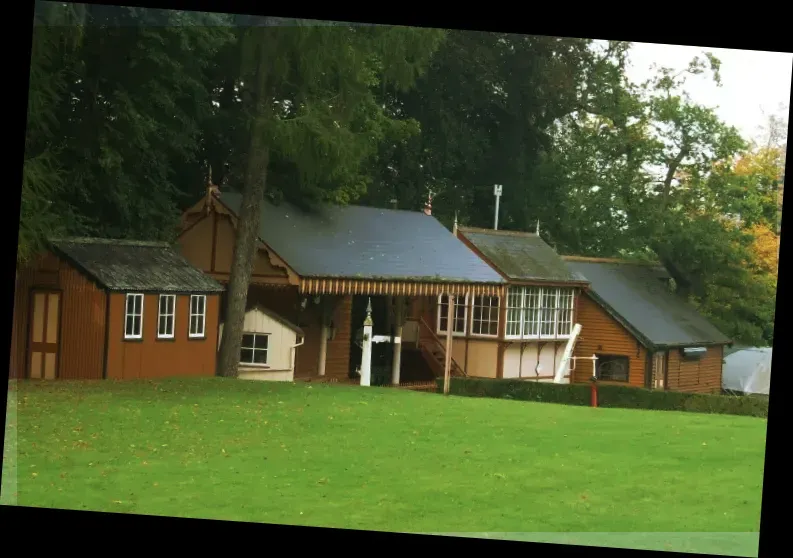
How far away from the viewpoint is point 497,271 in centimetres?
731

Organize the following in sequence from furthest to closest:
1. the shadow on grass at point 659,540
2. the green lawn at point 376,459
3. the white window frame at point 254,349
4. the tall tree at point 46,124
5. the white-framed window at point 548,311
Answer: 1. the white window frame at point 254,349
2. the white-framed window at point 548,311
3. the tall tree at point 46,124
4. the green lawn at point 376,459
5. the shadow on grass at point 659,540

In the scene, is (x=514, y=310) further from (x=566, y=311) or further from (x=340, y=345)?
(x=340, y=345)

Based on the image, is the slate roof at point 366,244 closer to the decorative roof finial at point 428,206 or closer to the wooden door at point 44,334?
the decorative roof finial at point 428,206

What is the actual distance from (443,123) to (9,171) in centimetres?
267

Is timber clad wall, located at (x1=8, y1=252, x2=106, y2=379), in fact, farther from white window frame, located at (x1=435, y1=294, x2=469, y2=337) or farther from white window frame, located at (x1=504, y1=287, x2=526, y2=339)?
white window frame, located at (x1=504, y1=287, x2=526, y2=339)

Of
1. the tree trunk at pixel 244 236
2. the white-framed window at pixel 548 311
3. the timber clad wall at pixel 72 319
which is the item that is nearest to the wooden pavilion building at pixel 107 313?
the timber clad wall at pixel 72 319

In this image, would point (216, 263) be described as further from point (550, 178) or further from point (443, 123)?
point (550, 178)

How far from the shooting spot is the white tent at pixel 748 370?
6.96 metres

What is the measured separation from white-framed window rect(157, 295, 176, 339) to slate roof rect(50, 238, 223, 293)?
0.06m

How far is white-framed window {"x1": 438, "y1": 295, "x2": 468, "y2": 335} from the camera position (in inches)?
287

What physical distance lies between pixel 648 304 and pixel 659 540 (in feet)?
4.72

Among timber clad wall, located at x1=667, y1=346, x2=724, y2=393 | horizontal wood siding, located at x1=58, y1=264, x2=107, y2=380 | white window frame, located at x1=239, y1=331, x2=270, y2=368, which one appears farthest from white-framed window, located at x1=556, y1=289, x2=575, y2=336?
horizontal wood siding, located at x1=58, y1=264, x2=107, y2=380

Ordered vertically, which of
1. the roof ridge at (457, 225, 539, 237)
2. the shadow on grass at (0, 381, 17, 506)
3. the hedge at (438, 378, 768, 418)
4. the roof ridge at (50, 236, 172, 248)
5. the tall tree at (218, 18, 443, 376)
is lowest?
the shadow on grass at (0, 381, 17, 506)

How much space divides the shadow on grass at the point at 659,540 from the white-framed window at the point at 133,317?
2.22m
